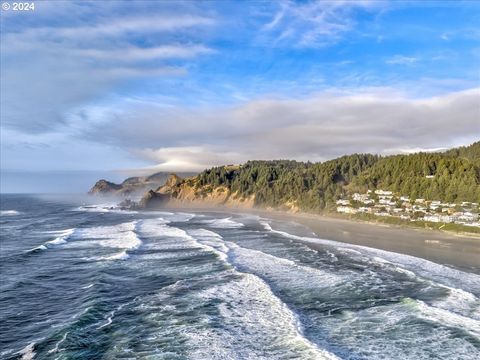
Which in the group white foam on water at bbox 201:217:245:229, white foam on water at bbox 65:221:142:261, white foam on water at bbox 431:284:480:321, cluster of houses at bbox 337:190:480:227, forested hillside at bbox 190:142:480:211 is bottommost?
white foam on water at bbox 431:284:480:321

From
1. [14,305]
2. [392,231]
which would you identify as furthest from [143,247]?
[392,231]

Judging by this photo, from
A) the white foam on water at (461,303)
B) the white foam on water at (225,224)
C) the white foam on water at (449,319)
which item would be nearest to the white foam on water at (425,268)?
the white foam on water at (461,303)

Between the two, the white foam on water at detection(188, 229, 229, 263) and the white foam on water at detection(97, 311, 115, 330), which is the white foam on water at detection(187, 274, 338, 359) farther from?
the white foam on water at detection(188, 229, 229, 263)

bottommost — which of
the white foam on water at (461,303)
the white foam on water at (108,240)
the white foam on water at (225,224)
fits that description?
the white foam on water at (461,303)

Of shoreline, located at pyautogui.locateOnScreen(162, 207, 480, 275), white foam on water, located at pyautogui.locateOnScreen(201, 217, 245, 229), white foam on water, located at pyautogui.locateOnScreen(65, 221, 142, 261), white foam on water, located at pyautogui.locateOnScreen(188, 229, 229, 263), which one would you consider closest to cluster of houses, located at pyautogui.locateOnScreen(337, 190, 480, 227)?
shoreline, located at pyautogui.locateOnScreen(162, 207, 480, 275)

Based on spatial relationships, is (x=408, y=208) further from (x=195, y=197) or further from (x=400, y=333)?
(x=195, y=197)

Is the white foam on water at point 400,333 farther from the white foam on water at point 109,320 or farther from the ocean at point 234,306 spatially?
the white foam on water at point 109,320
